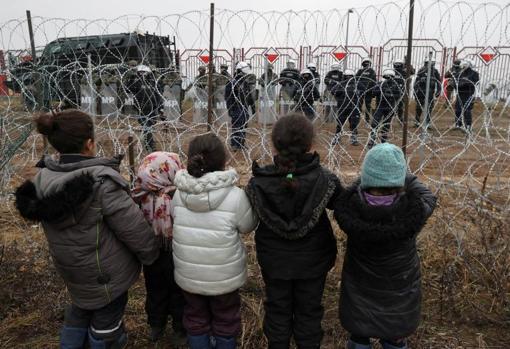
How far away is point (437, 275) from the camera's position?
3008mm

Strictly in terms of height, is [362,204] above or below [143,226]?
above

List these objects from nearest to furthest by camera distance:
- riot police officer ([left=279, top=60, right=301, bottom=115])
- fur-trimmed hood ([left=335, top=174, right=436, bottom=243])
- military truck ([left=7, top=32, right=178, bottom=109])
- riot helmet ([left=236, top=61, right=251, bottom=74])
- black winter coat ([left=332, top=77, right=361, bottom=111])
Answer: fur-trimmed hood ([left=335, top=174, right=436, bottom=243])
military truck ([left=7, top=32, right=178, bottom=109])
black winter coat ([left=332, top=77, right=361, bottom=111])
riot helmet ([left=236, top=61, right=251, bottom=74])
riot police officer ([left=279, top=60, right=301, bottom=115])

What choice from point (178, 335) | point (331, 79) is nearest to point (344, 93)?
point (331, 79)

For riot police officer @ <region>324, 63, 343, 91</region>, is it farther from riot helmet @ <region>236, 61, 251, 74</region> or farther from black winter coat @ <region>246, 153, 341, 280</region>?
black winter coat @ <region>246, 153, 341, 280</region>

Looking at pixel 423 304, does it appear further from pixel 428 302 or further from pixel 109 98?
pixel 109 98

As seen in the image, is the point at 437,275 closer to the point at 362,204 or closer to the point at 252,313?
the point at 252,313

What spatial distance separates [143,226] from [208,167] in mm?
398

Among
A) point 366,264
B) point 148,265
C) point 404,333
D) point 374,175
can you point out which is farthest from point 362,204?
point 148,265

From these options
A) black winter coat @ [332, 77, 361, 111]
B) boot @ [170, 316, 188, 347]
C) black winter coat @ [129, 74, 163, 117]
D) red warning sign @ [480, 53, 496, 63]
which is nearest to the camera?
boot @ [170, 316, 188, 347]

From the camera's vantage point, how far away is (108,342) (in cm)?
206

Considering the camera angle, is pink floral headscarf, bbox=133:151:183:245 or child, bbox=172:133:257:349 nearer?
child, bbox=172:133:257:349

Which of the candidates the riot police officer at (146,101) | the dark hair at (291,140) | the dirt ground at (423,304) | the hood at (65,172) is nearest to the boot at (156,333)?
the dirt ground at (423,304)

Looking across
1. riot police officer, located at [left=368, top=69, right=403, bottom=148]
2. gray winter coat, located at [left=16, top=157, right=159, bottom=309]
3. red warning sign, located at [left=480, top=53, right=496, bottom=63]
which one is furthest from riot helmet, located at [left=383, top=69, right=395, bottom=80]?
gray winter coat, located at [left=16, top=157, right=159, bottom=309]

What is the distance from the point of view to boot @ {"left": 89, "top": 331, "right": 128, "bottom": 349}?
2.03m
